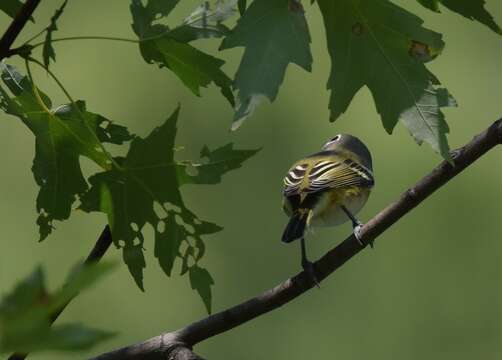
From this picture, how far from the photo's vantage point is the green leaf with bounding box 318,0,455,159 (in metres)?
0.66

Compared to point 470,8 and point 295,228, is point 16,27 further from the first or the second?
point 295,228

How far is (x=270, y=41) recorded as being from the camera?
622 mm

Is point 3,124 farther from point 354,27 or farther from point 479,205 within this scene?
point 354,27

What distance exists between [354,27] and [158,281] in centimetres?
165

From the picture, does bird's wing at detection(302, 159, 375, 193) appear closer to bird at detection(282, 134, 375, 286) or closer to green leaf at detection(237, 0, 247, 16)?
bird at detection(282, 134, 375, 286)

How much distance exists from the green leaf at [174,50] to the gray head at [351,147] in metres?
0.71

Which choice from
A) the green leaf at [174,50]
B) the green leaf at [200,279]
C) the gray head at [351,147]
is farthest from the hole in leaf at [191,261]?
the gray head at [351,147]

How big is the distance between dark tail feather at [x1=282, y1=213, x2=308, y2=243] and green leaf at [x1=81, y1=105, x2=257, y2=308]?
0.29 m

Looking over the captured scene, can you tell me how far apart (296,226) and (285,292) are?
0.33 metres

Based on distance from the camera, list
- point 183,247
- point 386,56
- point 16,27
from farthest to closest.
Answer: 1. point 183,247
2. point 386,56
3. point 16,27

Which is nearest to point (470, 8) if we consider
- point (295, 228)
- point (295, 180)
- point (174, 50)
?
point (174, 50)

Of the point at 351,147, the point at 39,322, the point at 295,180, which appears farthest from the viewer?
the point at 351,147

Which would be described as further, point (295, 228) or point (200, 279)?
point (295, 228)

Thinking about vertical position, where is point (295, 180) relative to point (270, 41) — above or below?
below
